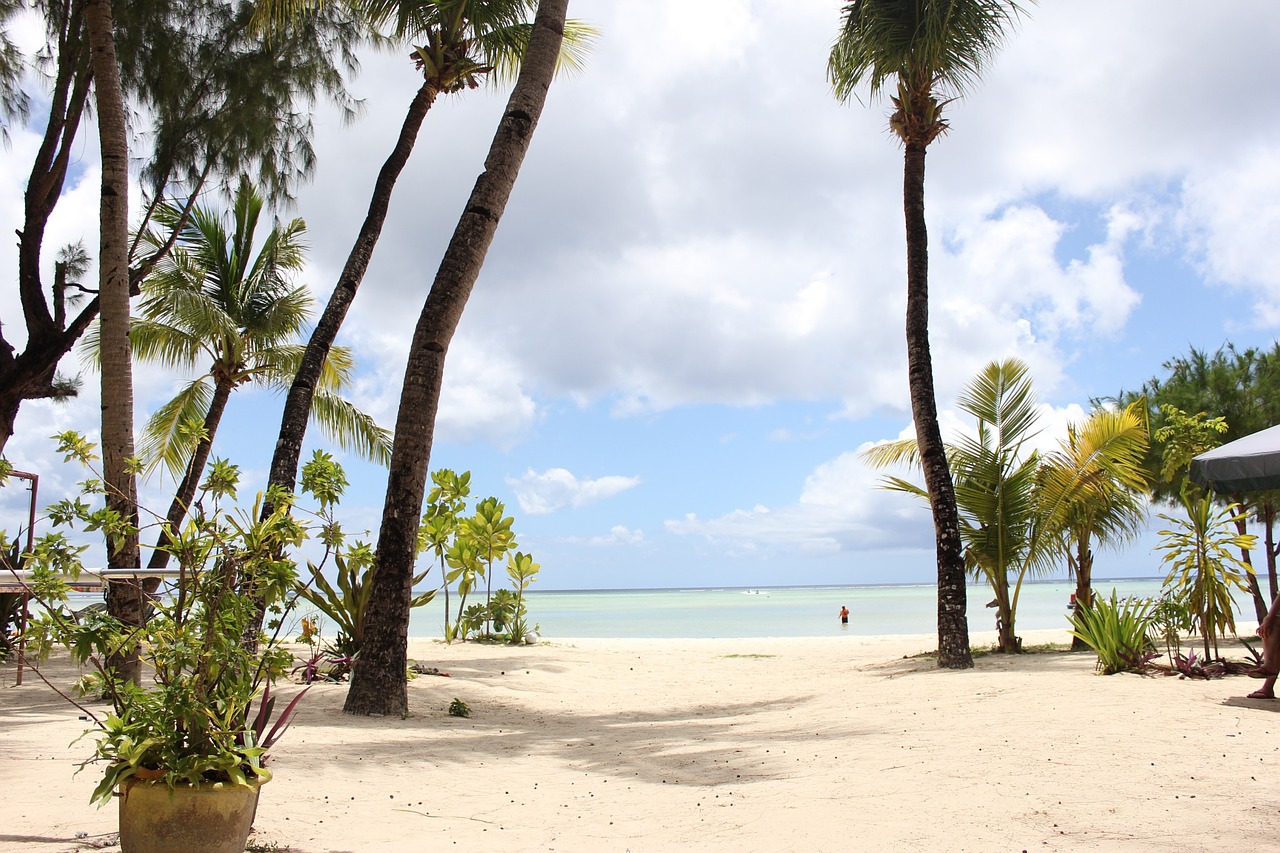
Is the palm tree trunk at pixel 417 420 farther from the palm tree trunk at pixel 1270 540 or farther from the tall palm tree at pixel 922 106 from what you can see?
the palm tree trunk at pixel 1270 540

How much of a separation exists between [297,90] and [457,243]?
726 cm

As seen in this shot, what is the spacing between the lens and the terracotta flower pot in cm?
291

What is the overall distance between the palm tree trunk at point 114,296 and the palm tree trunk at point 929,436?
7.84m

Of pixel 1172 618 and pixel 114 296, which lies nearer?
pixel 114 296

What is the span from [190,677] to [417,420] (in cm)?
382

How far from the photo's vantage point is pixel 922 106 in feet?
35.8

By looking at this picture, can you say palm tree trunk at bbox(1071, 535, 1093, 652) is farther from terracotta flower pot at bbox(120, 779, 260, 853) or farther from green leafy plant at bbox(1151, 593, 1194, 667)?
terracotta flower pot at bbox(120, 779, 260, 853)

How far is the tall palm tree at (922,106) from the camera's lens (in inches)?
400

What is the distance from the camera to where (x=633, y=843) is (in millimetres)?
3543

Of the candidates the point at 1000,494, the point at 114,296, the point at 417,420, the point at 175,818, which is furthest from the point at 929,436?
the point at 175,818

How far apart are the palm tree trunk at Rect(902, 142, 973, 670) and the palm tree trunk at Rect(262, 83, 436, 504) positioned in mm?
6032

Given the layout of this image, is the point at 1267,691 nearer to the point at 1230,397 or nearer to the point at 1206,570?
the point at 1206,570

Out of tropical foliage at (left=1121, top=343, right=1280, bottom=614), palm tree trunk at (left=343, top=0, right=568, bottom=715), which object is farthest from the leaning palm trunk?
palm tree trunk at (left=343, top=0, right=568, bottom=715)

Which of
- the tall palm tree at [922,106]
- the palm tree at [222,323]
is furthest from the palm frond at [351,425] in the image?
the tall palm tree at [922,106]
